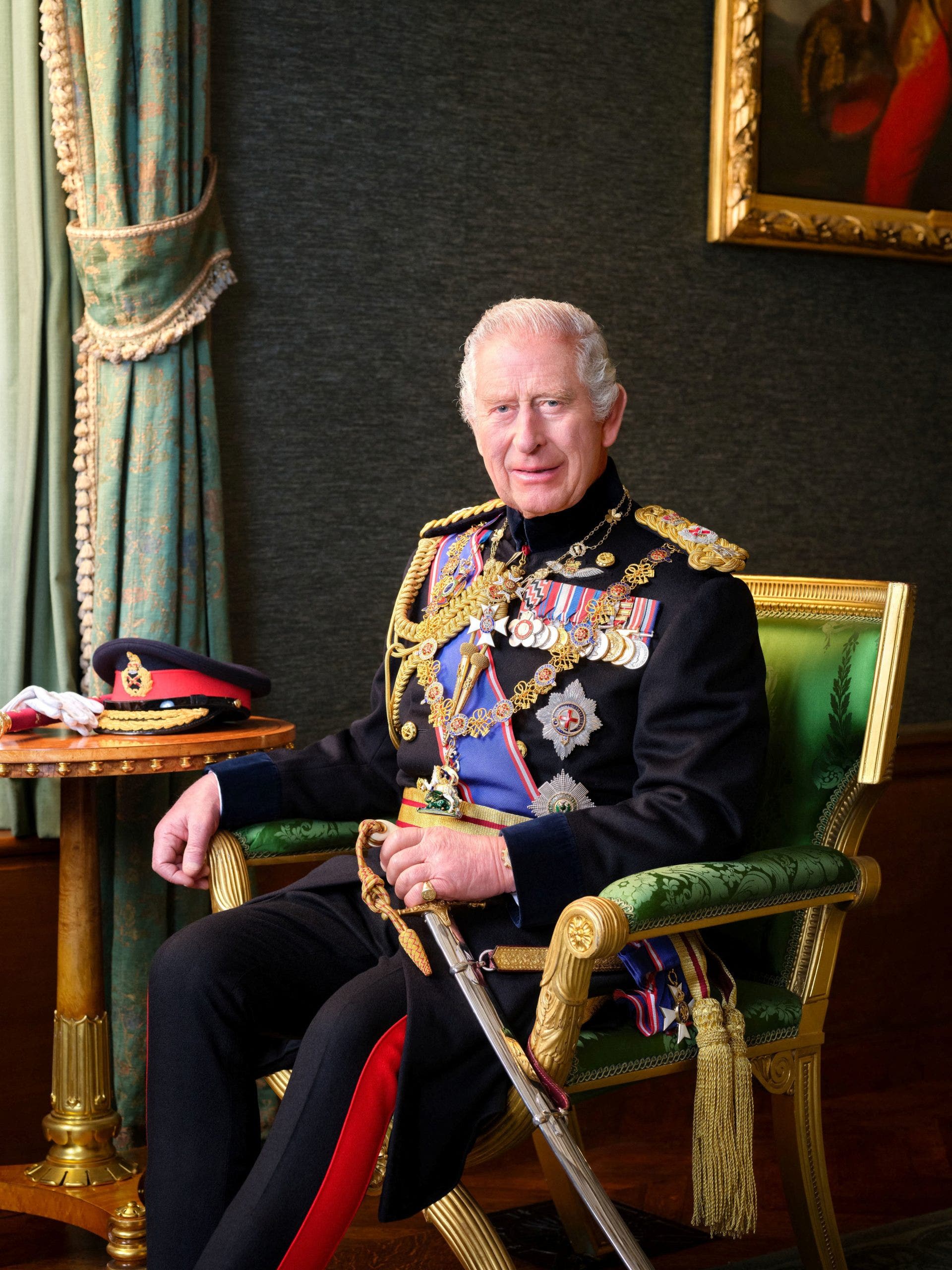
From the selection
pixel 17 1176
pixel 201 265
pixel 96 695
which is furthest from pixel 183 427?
pixel 17 1176

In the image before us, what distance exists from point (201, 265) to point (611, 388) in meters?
1.03

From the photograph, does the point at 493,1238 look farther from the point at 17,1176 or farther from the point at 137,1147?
the point at 137,1147

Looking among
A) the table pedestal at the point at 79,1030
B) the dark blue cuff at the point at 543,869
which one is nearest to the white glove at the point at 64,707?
the table pedestal at the point at 79,1030

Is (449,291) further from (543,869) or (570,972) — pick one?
(570,972)

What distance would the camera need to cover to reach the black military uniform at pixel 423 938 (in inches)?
53.5

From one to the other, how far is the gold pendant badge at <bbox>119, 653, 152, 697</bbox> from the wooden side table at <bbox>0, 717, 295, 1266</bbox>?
0.38 ft

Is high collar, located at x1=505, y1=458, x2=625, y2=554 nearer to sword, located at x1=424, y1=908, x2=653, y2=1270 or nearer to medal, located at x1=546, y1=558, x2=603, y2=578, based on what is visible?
medal, located at x1=546, y1=558, x2=603, y2=578

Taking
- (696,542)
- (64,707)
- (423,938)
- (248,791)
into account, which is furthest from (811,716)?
(64,707)

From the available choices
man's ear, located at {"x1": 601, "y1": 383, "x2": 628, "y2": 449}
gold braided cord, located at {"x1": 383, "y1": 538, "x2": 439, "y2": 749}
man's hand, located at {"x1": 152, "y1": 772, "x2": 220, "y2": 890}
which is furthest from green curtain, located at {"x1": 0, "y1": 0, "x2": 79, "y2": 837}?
man's ear, located at {"x1": 601, "y1": 383, "x2": 628, "y2": 449}

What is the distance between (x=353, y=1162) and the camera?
135cm

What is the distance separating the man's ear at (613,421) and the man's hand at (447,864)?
1.99ft

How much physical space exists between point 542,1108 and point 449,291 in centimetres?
182

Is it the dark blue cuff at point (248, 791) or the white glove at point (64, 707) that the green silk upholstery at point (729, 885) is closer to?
the dark blue cuff at point (248, 791)

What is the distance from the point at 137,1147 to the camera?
2412 millimetres
